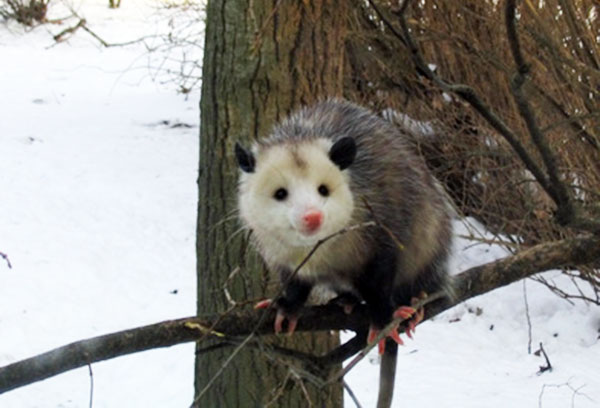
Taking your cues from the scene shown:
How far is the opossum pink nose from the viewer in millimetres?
1711

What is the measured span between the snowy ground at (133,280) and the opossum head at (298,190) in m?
2.09

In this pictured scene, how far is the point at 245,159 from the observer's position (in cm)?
199

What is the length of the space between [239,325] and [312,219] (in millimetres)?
332

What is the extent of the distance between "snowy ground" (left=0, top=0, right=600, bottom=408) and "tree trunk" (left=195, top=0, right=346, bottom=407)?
122 centimetres

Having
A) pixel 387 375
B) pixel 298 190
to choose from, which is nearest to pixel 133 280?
pixel 387 375

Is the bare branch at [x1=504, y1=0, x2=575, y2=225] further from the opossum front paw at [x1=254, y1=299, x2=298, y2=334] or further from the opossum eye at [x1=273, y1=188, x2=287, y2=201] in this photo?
the opossum front paw at [x1=254, y1=299, x2=298, y2=334]

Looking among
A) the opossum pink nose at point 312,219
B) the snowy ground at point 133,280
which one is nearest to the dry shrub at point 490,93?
the snowy ground at point 133,280

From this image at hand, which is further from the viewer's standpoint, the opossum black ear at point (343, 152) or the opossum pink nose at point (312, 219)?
the opossum black ear at point (343, 152)

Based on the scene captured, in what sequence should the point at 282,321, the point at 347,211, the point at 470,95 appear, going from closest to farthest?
the point at 470,95, the point at 347,211, the point at 282,321

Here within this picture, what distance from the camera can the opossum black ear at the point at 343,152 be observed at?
194 centimetres

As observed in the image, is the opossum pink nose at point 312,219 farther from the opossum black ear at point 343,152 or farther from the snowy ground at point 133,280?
the snowy ground at point 133,280

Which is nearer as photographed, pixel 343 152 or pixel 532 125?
pixel 532 125

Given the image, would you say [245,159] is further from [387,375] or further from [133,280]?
[133,280]

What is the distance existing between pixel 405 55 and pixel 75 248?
84.8 inches
